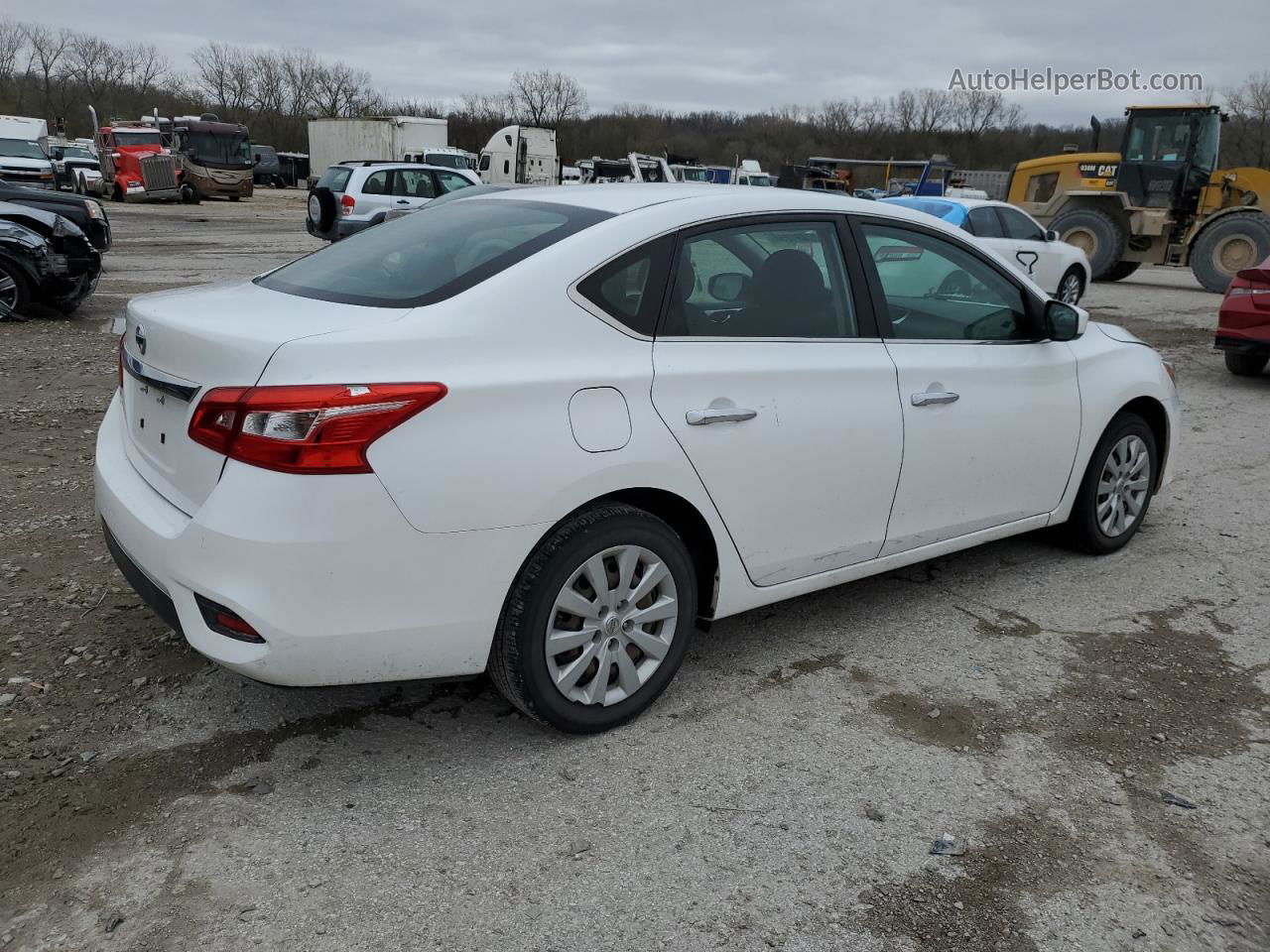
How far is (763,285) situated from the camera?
3.43 meters

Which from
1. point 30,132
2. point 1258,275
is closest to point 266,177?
point 30,132

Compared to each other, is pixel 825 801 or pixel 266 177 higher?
pixel 266 177

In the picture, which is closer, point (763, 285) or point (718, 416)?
point (718, 416)

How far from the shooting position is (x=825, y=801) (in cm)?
287

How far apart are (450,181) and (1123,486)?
19114mm

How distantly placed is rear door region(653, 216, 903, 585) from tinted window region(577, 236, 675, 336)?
56 millimetres

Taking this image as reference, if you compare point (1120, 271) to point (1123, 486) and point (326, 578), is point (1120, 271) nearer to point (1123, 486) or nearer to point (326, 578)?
point (1123, 486)

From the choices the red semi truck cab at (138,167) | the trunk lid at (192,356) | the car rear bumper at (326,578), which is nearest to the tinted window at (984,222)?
the trunk lid at (192,356)

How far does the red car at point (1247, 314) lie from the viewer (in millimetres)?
9055

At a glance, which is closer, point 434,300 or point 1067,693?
point 434,300

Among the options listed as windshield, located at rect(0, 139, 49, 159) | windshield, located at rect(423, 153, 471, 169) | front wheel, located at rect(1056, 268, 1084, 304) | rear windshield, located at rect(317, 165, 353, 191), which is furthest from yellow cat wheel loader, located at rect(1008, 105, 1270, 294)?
windshield, located at rect(0, 139, 49, 159)

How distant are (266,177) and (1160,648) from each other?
61761 mm

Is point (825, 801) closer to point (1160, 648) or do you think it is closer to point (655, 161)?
point (1160, 648)

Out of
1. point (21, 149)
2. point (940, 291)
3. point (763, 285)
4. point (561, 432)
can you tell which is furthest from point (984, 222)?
point (21, 149)
